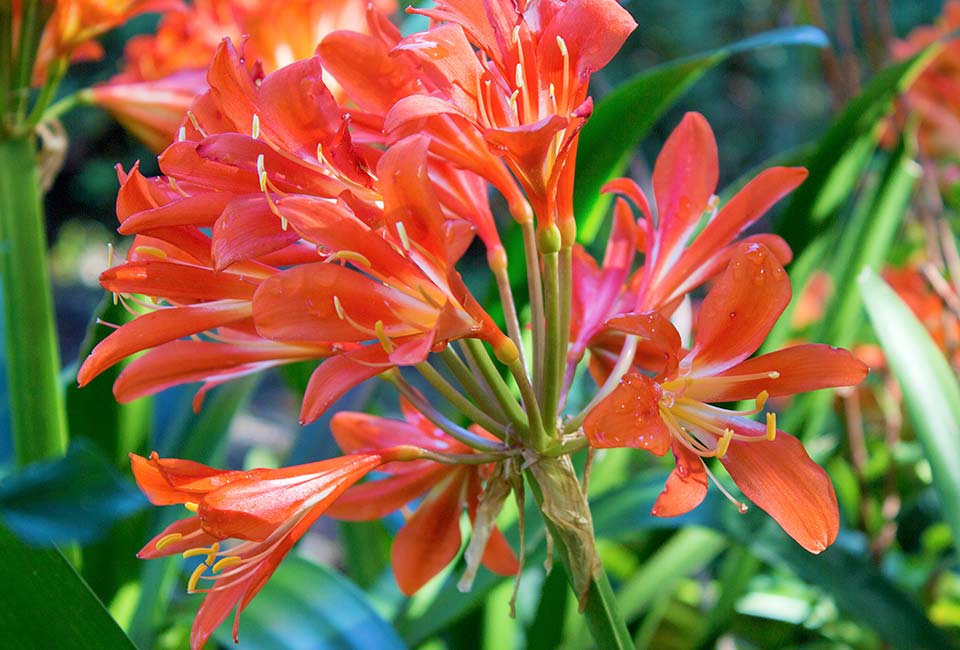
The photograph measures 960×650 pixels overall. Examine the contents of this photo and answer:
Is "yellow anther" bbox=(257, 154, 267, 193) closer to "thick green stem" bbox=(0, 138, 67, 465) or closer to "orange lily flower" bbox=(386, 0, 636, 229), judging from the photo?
"orange lily flower" bbox=(386, 0, 636, 229)

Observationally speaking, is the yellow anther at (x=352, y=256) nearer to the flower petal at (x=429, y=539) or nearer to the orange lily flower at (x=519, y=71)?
the orange lily flower at (x=519, y=71)

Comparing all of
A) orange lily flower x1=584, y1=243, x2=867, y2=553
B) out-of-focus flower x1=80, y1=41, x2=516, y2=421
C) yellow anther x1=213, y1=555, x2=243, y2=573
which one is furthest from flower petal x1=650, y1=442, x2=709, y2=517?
yellow anther x1=213, y1=555, x2=243, y2=573

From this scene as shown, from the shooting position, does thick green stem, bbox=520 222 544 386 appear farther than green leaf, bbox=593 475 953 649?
No

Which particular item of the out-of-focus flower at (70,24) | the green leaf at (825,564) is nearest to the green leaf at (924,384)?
the green leaf at (825,564)

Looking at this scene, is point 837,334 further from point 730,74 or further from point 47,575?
point 730,74

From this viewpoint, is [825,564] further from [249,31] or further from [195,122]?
[249,31]

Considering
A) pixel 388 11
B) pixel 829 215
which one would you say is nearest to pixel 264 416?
pixel 388 11

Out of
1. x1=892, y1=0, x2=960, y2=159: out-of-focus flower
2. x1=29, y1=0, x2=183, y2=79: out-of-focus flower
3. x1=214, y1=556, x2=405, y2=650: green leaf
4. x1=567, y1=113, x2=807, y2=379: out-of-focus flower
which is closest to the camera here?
x1=567, y1=113, x2=807, y2=379: out-of-focus flower

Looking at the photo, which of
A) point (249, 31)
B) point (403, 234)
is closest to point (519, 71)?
point (403, 234)
